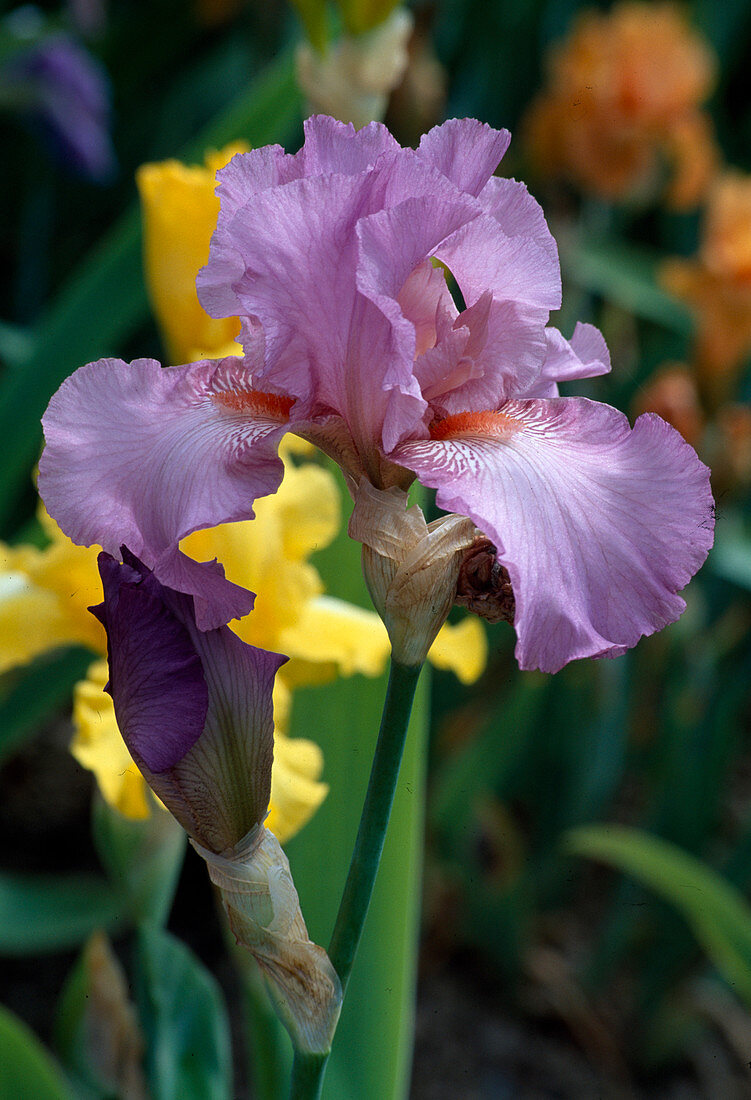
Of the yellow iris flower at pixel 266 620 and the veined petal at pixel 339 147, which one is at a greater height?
the veined petal at pixel 339 147

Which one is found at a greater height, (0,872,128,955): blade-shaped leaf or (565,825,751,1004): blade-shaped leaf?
(565,825,751,1004): blade-shaped leaf

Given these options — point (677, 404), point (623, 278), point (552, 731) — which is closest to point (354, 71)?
point (677, 404)

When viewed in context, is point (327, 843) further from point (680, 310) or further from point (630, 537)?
point (680, 310)

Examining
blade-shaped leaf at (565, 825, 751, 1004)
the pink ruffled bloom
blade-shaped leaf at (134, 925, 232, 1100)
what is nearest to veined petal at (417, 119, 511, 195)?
the pink ruffled bloom

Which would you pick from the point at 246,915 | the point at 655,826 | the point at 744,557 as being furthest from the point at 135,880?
the point at 744,557

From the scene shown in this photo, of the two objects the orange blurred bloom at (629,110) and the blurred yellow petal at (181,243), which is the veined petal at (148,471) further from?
the orange blurred bloom at (629,110)

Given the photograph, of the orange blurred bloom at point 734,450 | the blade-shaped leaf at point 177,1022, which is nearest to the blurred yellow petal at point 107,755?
the blade-shaped leaf at point 177,1022

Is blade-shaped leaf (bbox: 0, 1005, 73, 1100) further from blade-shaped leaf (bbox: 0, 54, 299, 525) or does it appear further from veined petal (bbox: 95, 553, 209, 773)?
blade-shaped leaf (bbox: 0, 54, 299, 525)
